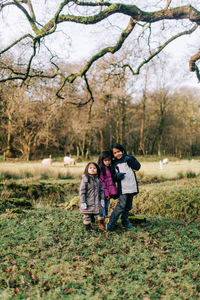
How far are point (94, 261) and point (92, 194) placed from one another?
1223mm

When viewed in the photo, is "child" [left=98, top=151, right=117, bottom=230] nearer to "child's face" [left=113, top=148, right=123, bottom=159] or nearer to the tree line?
"child's face" [left=113, top=148, right=123, bottom=159]

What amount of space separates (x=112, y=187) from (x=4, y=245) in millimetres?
1935

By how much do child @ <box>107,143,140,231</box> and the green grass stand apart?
0.26 meters

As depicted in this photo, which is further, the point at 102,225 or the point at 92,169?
the point at 102,225

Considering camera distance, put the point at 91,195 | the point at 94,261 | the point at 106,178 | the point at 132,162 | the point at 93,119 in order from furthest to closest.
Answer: the point at 93,119
the point at 106,178
the point at 132,162
the point at 91,195
the point at 94,261

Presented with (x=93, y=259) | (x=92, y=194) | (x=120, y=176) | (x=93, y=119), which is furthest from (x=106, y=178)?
(x=93, y=119)

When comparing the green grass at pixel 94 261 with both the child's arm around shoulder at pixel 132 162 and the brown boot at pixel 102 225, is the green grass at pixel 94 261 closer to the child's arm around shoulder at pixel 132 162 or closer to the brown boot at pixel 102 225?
the brown boot at pixel 102 225

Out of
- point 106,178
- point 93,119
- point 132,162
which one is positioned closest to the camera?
point 132,162

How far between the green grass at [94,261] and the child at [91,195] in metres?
0.30

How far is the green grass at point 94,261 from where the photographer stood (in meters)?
2.75

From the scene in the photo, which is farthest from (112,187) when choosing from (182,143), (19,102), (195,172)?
(182,143)

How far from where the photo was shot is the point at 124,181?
15.1 ft

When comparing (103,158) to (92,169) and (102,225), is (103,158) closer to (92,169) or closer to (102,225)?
(92,169)

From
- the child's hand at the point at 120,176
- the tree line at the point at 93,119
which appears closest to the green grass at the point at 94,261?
the child's hand at the point at 120,176
